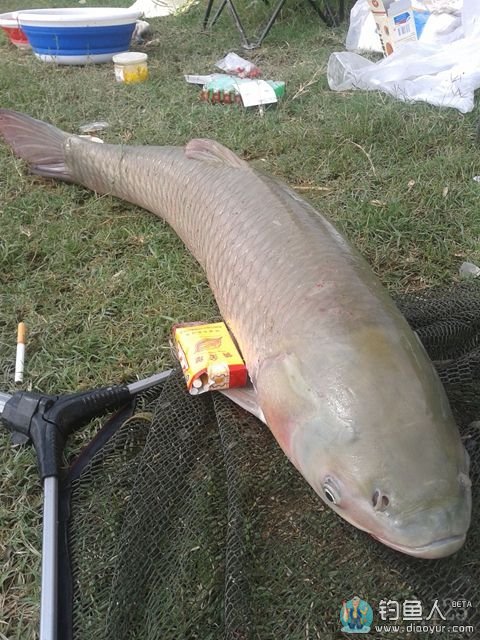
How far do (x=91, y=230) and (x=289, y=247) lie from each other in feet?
3.83

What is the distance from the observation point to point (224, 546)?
1236mm

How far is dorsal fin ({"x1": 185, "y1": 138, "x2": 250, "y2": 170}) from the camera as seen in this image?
82.0 inches

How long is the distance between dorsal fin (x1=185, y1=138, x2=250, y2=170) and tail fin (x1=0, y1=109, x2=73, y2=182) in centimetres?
77

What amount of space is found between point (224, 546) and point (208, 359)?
46cm

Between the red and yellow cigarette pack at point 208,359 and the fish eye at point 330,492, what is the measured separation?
1.36 ft

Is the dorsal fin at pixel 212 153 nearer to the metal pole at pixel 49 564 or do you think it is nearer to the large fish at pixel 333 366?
the large fish at pixel 333 366

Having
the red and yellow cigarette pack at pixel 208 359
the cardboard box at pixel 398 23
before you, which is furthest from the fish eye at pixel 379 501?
the cardboard box at pixel 398 23

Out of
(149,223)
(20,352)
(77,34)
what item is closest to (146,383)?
(20,352)

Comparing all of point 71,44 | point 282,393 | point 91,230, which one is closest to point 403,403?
point 282,393

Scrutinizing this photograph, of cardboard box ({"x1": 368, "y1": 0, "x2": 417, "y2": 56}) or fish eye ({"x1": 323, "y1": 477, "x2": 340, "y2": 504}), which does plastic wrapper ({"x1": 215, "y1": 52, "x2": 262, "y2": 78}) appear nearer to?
cardboard box ({"x1": 368, "y1": 0, "x2": 417, "y2": 56})

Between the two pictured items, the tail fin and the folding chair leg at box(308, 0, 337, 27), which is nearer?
the tail fin

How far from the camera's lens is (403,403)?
44.4 inches

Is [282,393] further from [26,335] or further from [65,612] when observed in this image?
[26,335]

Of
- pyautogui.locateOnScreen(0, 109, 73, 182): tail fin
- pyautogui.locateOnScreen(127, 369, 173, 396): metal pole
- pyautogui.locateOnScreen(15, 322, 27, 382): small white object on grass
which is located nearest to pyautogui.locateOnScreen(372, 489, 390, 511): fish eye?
pyautogui.locateOnScreen(127, 369, 173, 396): metal pole
